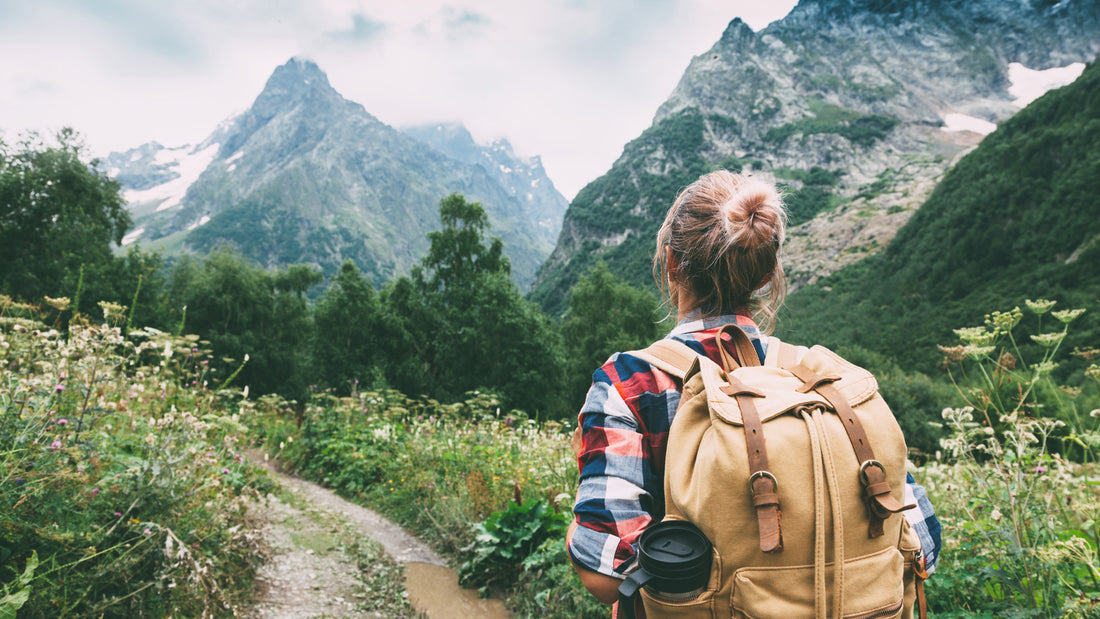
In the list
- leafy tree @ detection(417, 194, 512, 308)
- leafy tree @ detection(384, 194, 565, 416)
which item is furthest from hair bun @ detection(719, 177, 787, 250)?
leafy tree @ detection(417, 194, 512, 308)

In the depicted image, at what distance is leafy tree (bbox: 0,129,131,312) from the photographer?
19.7 meters

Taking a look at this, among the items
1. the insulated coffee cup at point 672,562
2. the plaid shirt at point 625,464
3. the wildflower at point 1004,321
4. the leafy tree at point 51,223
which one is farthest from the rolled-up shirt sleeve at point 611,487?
the leafy tree at point 51,223

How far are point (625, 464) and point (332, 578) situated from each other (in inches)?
160

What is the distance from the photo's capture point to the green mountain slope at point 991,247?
55375mm

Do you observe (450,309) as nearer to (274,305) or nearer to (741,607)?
(274,305)

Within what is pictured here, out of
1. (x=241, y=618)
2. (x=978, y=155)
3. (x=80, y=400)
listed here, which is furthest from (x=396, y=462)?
(x=978, y=155)

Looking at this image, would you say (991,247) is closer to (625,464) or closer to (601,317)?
(601,317)

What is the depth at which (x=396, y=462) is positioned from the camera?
6910 mm

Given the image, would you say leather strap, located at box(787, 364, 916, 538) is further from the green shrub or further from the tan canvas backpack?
the green shrub

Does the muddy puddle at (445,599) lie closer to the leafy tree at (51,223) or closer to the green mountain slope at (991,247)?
the leafy tree at (51,223)

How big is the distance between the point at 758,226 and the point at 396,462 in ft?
21.8

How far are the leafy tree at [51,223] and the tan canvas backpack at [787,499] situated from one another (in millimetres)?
25118

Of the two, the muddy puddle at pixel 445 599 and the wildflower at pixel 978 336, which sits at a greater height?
the wildflower at pixel 978 336

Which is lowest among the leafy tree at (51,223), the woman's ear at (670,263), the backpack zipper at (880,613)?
the backpack zipper at (880,613)
